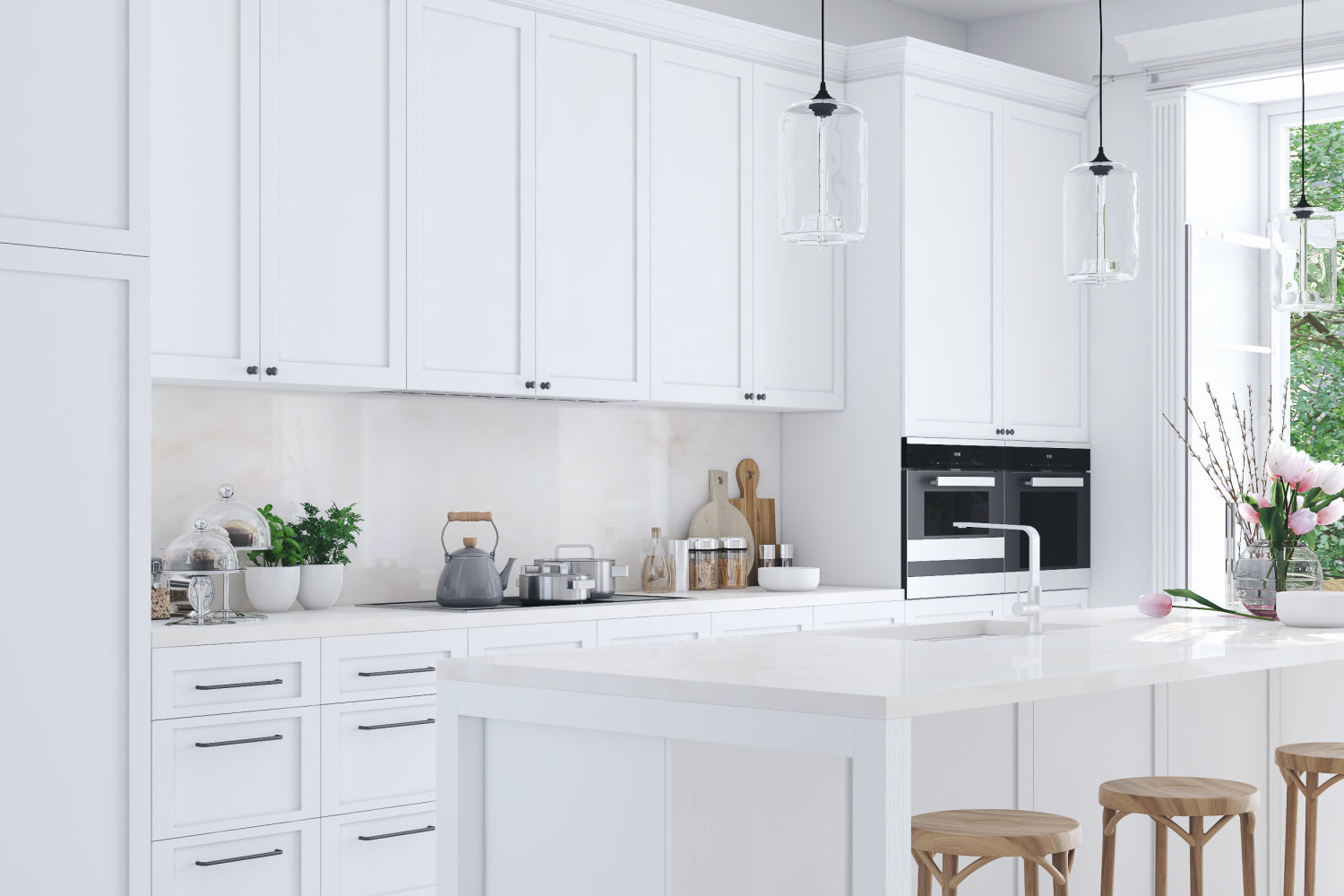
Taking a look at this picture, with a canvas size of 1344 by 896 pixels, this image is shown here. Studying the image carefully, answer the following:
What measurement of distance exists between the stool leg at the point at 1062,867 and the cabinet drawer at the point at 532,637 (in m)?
1.53

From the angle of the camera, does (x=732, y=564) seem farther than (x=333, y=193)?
Yes

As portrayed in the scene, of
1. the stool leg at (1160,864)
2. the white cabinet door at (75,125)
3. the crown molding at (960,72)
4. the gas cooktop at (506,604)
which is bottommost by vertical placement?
the stool leg at (1160,864)

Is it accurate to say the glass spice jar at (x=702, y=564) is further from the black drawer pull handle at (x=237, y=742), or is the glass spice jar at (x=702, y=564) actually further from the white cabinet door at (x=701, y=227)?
the black drawer pull handle at (x=237, y=742)

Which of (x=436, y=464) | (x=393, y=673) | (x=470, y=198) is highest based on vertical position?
(x=470, y=198)

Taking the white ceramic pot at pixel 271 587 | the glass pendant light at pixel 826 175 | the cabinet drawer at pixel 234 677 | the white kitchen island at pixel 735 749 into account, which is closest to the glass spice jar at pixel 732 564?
the white ceramic pot at pixel 271 587

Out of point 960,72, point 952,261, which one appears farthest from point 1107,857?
point 960,72

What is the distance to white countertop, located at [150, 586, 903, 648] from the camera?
11.5 ft

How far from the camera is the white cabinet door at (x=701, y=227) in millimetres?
4828

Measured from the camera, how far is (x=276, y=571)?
3.91 meters

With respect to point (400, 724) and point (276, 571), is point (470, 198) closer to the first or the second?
point (276, 571)

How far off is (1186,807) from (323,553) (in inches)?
88.4

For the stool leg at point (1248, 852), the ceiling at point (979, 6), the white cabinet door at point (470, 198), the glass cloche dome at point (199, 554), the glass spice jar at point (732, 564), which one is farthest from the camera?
the ceiling at point (979, 6)

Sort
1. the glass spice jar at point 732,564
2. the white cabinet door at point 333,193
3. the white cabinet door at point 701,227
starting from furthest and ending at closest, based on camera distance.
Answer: the glass spice jar at point 732,564 → the white cabinet door at point 701,227 → the white cabinet door at point 333,193

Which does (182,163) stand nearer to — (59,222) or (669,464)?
(59,222)
